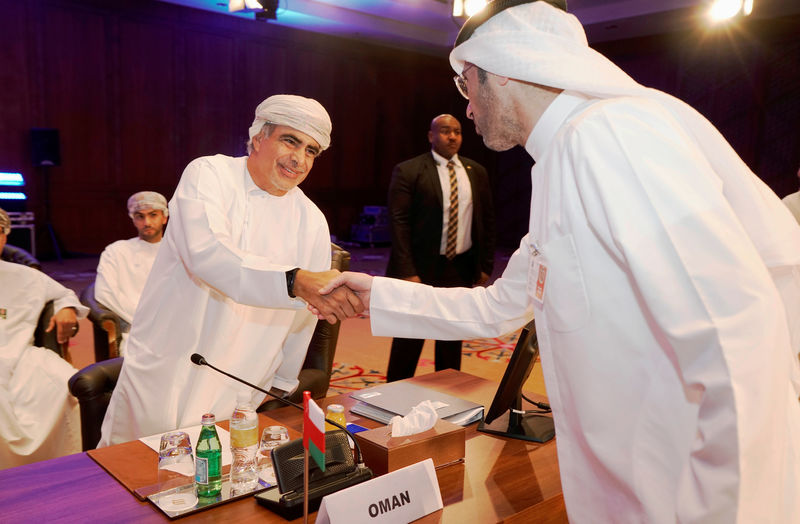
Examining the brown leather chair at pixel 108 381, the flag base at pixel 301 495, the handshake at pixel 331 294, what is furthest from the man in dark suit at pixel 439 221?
the flag base at pixel 301 495

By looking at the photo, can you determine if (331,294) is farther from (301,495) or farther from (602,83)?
(602,83)

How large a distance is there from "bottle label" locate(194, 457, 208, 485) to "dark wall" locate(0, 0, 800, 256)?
989 centimetres

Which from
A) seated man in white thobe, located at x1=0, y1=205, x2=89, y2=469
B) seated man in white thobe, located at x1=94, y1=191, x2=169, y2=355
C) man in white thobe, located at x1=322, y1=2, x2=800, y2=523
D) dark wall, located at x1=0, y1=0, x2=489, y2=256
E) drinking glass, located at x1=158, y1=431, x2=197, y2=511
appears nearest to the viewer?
man in white thobe, located at x1=322, y1=2, x2=800, y2=523

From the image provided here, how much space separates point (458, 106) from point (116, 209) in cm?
773

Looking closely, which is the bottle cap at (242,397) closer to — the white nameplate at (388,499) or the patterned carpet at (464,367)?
the white nameplate at (388,499)

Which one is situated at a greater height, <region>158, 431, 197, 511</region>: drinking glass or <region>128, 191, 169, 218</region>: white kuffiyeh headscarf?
<region>128, 191, 169, 218</region>: white kuffiyeh headscarf

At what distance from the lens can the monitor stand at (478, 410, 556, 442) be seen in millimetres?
2068

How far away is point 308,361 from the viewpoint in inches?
123

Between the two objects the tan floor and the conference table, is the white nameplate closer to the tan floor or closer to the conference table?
the conference table

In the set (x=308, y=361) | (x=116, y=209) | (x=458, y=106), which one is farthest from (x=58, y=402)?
(x=458, y=106)

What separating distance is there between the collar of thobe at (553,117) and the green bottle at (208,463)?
98 cm

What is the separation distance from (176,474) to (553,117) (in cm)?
123

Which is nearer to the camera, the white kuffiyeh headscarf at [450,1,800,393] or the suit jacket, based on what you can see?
the white kuffiyeh headscarf at [450,1,800,393]

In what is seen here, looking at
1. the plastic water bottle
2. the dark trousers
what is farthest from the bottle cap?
the dark trousers
